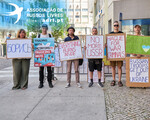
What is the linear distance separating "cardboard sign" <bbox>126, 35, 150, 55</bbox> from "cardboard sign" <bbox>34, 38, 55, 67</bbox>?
2334mm

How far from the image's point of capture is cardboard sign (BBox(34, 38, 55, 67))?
6.51m

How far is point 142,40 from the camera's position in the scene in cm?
615

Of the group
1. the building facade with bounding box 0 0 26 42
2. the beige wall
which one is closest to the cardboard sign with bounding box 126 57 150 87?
the beige wall

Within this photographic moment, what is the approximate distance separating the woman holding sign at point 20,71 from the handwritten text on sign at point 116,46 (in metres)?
2.59

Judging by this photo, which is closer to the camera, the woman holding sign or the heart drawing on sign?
the heart drawing on sign

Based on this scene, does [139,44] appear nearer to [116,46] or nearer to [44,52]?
[116,46]

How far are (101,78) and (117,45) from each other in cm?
125

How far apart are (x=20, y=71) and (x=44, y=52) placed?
0.94 meters

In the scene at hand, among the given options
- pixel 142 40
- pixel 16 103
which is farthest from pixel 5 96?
pixel 142 40

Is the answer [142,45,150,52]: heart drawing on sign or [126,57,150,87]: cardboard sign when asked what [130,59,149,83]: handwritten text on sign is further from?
[142,45,150,52]: heart drawing on sign

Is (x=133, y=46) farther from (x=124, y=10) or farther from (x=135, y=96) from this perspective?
(x=124, y=10)

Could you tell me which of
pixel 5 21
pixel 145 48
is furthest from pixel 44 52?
pixel 5 21

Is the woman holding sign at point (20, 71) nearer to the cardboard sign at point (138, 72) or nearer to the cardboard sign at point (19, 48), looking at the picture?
the cardboard sign at point (19, 48)

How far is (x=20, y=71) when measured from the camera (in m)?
6.46
